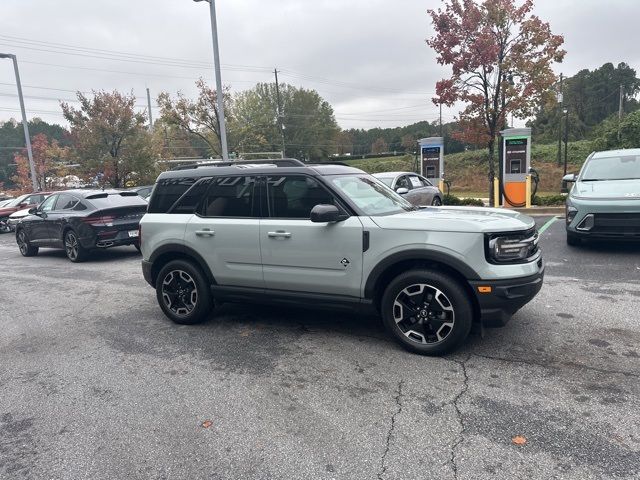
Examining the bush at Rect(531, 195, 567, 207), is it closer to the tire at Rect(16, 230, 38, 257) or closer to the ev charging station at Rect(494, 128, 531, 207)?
the ev charging station at Rect(494, 128, 531, 207)

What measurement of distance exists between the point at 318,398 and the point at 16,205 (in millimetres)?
21621

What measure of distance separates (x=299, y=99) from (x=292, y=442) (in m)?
77.3

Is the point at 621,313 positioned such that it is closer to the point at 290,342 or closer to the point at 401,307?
the point at 401,307

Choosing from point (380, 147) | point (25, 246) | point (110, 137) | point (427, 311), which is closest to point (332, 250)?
point (427, 311)

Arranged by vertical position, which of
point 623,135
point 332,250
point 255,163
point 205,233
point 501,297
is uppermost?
point 623,135

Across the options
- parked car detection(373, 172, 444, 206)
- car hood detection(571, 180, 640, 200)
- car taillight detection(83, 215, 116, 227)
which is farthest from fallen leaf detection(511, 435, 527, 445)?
car taillight detection(83, 215, 116, 227)

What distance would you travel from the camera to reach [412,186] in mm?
12367

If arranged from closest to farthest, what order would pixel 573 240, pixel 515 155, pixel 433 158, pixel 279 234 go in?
pixel 279 234 < pixel 573 240 < pixel 515 155 < pixel 433 158

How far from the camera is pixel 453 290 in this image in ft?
12.7

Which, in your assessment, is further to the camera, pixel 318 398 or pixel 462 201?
pixel 462 201

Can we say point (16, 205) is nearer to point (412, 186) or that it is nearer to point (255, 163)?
point (412, 186)

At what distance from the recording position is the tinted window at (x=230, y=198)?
4887 millimetres

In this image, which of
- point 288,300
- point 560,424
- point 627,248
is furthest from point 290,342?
point 627,248

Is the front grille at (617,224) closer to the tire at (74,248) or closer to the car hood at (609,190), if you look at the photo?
the car hood at (609,190)
